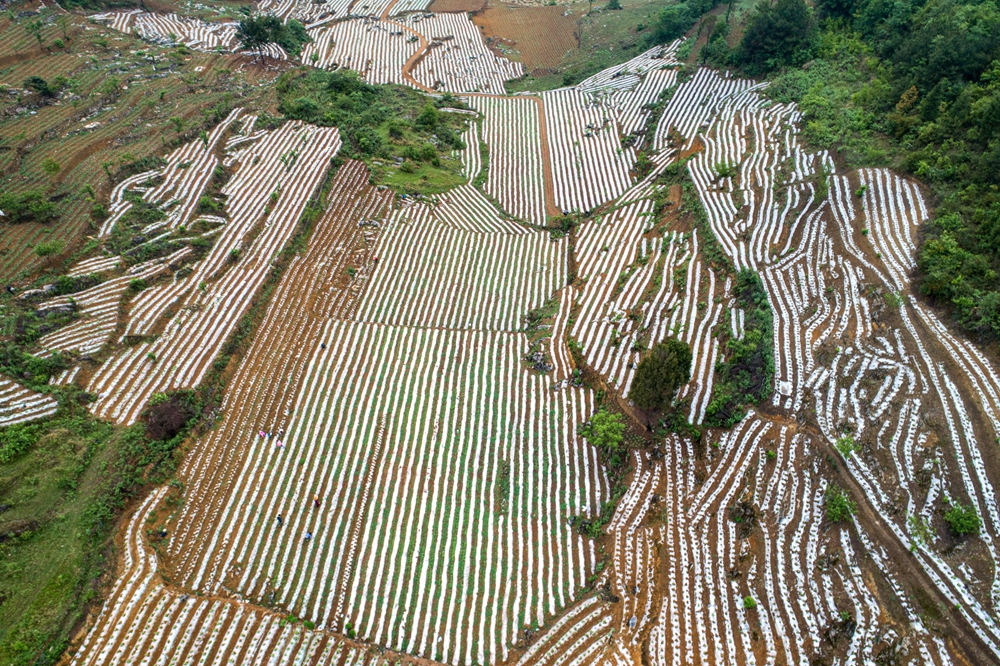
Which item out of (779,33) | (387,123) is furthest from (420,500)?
(779,33)

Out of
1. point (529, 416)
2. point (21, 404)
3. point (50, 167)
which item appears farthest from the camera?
point (50, 167)

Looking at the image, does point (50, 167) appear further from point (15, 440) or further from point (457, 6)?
point (457, 6)

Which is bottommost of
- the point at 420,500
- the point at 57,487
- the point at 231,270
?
the point at 57,487

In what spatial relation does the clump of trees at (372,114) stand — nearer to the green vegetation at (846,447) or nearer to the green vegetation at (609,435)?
the green vegetation at (609,435)

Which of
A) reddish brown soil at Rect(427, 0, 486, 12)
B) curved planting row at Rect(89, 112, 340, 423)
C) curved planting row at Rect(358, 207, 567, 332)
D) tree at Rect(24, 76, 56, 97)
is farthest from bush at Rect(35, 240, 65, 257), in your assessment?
reddish brown soil at Rect(427, 0, 486, 12)

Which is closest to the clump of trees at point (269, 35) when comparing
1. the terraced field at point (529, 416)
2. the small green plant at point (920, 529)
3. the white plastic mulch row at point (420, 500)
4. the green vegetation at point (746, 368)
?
the terraced field at point (529, 416)

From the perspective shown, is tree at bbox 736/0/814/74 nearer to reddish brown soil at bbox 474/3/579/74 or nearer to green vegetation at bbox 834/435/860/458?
reddish brown soil at bbox 474/3/579/74
